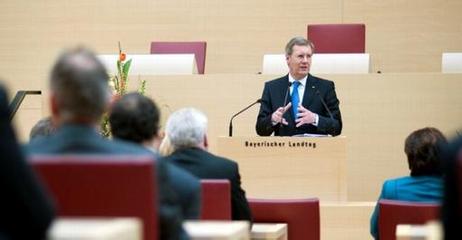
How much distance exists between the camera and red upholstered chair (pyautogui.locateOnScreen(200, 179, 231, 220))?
180 inches

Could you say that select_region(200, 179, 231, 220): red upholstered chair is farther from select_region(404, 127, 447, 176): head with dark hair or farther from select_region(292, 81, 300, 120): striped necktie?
select_region(292, 81, 300, 120): striped necktie

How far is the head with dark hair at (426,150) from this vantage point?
17.3 ft

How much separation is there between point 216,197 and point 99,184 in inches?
66.6

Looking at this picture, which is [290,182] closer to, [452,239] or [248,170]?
[248,170]

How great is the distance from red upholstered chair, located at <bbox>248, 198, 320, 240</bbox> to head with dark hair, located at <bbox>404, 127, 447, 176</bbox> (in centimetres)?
73

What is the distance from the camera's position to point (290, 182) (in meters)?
7.24

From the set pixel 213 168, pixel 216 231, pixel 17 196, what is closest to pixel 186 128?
pixel 213 168

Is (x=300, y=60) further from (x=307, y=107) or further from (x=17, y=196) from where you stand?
(x=17, y=196)

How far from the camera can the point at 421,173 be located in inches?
214

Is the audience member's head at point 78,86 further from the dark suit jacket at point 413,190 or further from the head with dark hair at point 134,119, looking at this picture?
the dark suit jacket at point 413,190

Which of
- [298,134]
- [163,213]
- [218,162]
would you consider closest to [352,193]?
[298,134]

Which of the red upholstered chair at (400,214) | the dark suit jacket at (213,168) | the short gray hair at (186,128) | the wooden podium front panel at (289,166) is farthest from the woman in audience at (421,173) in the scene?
the wooden podium front panel at (289,166)

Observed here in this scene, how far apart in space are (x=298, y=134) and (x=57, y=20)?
5.35 metres

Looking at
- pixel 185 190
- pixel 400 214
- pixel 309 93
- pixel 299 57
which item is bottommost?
pixel 400 214
